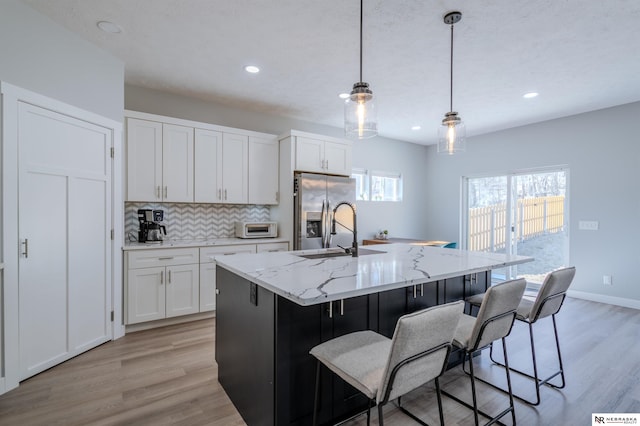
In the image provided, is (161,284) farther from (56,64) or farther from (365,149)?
(365,149)

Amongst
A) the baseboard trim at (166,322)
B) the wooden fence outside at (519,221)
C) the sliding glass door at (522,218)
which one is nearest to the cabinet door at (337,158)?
the baseboard trim at (166,322)

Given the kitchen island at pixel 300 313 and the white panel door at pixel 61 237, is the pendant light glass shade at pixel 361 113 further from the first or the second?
the white panel door at pixel 61 237

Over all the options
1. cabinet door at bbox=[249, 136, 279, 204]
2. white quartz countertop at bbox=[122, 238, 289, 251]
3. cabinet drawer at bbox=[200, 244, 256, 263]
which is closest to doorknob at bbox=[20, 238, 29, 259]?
white quartz countertop at bbox=[122, 238, 289, 251]

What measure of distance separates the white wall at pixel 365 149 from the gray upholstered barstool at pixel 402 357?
11.5 ft

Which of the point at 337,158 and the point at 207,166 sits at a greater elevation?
the point at 337,158

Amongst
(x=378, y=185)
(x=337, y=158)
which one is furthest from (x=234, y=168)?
(x=378, y=185)

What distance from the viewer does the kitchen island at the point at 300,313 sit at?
5.05 ft

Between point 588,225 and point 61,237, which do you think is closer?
point 61,237

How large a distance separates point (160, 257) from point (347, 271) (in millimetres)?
2381

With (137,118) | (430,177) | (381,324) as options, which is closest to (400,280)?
(381,324)

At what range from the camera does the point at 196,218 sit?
13.3ft

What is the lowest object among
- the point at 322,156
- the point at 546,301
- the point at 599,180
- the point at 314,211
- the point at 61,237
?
the point at 546,301

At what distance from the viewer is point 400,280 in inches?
60.1

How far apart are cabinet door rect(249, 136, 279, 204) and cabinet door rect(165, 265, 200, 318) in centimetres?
120
